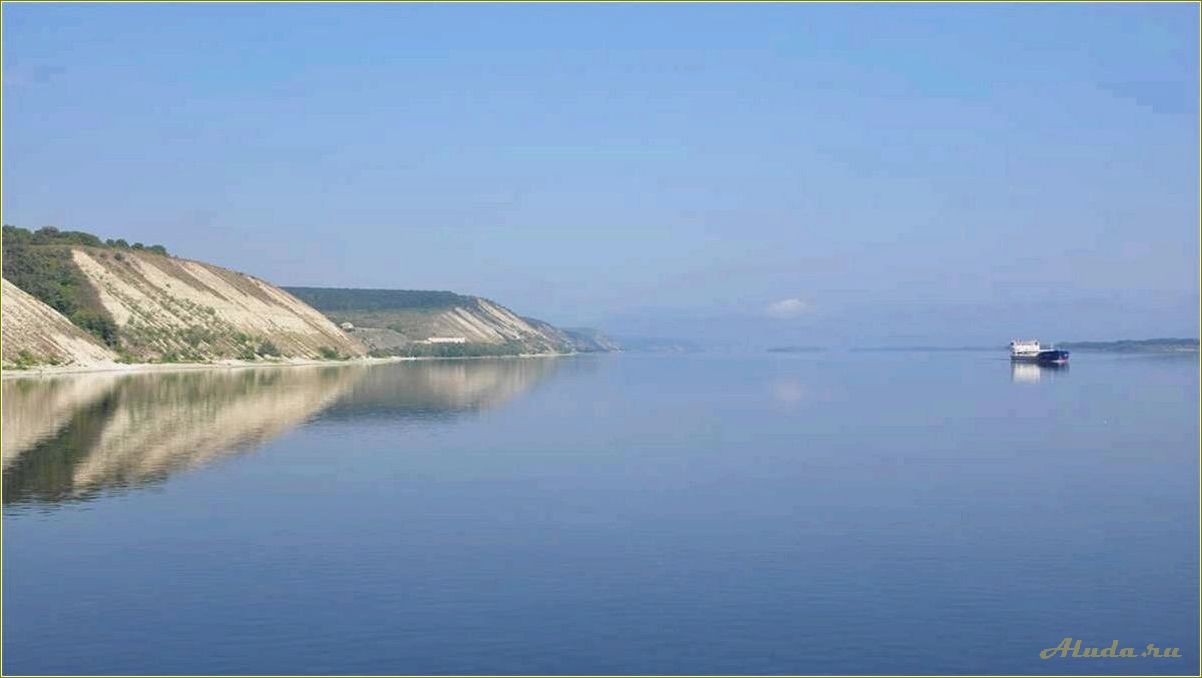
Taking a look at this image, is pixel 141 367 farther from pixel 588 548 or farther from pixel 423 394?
pixel 588 548

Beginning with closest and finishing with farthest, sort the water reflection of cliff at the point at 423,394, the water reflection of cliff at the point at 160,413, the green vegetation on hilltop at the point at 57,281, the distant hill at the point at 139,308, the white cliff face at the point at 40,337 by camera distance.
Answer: the water reflection of cliff at the point at 160,413 < the water reflection of cliff at the point at 423,394 < the white cliff face at the point at 40,337 < the distant hill at the point at 139,308 < the green vegetation on hilltop at the point at 57,281

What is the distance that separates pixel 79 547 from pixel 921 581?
61.1 feet

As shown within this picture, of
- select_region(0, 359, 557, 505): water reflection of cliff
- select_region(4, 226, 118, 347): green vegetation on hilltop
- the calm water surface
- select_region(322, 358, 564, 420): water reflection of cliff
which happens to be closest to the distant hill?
select_region(4, 226, 118, 347): green vegetation on hilltop

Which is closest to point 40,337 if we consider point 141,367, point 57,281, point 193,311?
point 141,367

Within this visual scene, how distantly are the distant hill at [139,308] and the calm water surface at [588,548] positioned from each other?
62.0 metres

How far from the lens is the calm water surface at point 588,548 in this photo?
20734 millimetres

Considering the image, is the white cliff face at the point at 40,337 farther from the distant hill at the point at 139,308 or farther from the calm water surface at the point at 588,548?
the calm water surface at the point at 588,548

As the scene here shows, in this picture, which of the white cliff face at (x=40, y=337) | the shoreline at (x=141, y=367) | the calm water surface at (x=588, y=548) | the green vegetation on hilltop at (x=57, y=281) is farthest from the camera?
the green vegetation on hilltop at (x=57, y=281)

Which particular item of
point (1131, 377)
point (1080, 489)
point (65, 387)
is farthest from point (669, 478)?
point (1131, 377)

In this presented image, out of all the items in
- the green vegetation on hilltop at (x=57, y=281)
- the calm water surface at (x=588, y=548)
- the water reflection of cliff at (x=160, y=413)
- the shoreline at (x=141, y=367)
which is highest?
the green vegetation on hilltop at (x=57, y=281)

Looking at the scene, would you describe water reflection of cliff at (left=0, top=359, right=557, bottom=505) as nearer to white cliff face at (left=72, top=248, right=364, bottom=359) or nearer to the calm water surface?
the calm water surface

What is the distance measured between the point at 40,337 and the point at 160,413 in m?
55.0

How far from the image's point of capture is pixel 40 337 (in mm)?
114125

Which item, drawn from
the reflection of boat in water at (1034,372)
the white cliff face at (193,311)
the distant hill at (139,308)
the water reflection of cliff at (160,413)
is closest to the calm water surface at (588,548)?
the water reflection of cliff at (160,413)
